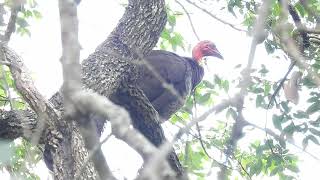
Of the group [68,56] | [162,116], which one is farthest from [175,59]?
[68,56]

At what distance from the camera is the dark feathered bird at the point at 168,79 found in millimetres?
4629

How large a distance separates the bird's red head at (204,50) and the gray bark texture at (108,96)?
6.09 feet

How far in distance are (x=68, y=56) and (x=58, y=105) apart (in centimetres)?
244

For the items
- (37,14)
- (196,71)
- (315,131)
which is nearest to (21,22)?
(37,14)

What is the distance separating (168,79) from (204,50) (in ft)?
4.47

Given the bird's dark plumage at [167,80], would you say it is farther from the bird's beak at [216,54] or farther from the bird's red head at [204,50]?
the bird's beak at [216,54]

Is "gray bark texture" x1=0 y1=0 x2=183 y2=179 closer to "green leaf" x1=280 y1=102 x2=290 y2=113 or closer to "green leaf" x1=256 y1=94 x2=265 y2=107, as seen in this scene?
"green leaf" x1=256 y1=94 x2=265 y2=107

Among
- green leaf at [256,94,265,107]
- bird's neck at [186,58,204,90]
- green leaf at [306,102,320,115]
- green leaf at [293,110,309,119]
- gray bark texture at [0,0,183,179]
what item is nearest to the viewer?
gray bark texture at [0,0,183,179]

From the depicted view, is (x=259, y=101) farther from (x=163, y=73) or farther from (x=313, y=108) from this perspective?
(x=163, y=73)

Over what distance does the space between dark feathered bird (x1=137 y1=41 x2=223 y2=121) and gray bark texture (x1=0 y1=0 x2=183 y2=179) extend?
0.34 m

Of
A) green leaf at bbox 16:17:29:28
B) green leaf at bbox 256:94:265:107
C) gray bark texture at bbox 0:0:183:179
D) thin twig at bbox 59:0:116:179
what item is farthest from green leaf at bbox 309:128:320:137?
thin twig at bbox 59:0:116:179

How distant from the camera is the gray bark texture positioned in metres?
3.18

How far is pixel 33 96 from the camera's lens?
3.21 metres

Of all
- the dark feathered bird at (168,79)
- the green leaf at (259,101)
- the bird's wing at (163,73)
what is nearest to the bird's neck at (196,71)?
the dark feathered bird at (168,79)
